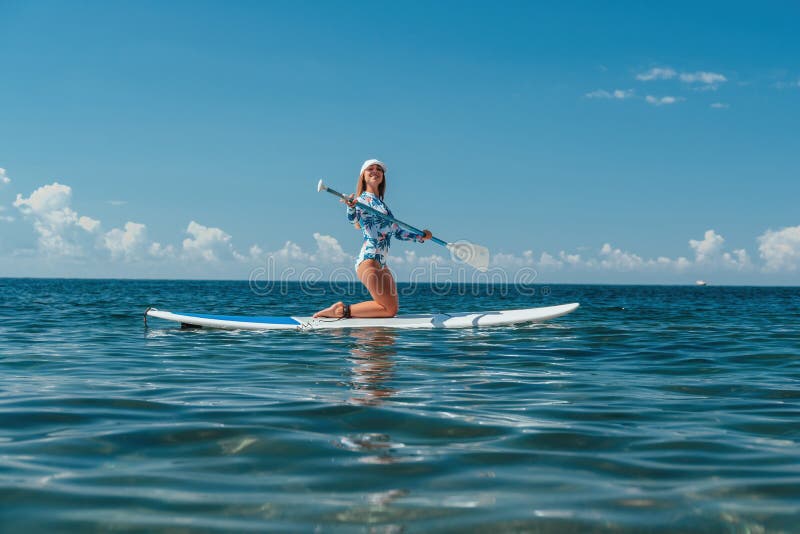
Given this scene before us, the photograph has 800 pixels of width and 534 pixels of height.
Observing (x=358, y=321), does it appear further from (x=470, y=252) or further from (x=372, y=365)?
(x=372, y=365)

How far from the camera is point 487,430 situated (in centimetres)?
367

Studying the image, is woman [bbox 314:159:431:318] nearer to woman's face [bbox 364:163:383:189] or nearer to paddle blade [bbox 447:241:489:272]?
woman's face [bbox 364:163:383:189]

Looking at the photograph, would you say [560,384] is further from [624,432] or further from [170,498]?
[170,498]

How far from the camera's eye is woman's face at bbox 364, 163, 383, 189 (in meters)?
9.48

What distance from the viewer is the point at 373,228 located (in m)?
9.50

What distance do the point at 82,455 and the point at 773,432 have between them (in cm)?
385

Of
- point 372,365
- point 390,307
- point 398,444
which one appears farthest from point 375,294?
point 398,444

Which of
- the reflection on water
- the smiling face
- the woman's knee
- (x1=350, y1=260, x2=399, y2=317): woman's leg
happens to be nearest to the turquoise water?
the reflection on water

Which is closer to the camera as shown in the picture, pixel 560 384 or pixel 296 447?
pixel 296 447

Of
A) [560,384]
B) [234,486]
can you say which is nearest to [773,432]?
[560,384]

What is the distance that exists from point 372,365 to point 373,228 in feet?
11.4

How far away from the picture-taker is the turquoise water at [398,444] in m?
2.39

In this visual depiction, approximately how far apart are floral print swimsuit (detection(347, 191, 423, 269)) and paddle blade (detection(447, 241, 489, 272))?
186 centimetres

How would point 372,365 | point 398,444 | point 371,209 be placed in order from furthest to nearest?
point 371,209 < point 372,365 < point 398,444
